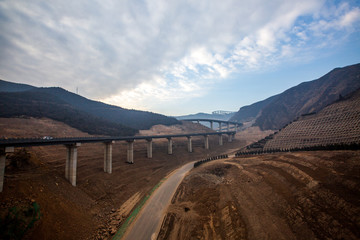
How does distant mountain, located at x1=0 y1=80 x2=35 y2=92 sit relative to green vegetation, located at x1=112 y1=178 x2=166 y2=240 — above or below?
above

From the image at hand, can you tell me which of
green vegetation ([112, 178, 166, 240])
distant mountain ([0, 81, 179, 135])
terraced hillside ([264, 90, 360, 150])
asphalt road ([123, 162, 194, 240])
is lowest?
green vegetation ([112, 178, 166, 240])

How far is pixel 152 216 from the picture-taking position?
25891 millimetres

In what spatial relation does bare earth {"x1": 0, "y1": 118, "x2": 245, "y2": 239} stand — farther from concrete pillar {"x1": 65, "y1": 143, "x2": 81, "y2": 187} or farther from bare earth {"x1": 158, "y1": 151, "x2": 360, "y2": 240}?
bare earth {"x1": 158, "y1": 151, "x2": 360, "y2": 240}

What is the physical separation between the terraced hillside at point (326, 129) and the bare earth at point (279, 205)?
2545 centimetres

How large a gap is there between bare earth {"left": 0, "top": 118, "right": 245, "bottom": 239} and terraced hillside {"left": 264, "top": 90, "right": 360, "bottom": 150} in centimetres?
4801

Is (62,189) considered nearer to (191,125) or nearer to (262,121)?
(191,125)

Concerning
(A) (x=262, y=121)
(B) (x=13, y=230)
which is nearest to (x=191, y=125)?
(A) (x=262, y=121)

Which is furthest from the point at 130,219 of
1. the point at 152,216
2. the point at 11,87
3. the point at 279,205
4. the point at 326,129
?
the point at 11,87

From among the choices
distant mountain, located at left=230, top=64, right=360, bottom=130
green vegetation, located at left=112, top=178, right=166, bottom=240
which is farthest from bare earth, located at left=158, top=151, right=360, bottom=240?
distant mountain, located at left=230, top=64, right=360, bottom=130

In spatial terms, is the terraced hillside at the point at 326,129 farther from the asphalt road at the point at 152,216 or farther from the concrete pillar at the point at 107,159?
the concrete pillar at the point at 107,159

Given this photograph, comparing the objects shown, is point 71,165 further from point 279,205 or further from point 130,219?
point 279,205

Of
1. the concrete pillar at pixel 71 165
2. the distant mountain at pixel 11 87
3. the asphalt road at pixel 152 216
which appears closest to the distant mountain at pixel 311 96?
the asphalt road at pixel 152 216

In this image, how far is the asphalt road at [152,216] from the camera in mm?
21484

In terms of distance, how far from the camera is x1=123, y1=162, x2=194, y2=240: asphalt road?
21.5m
